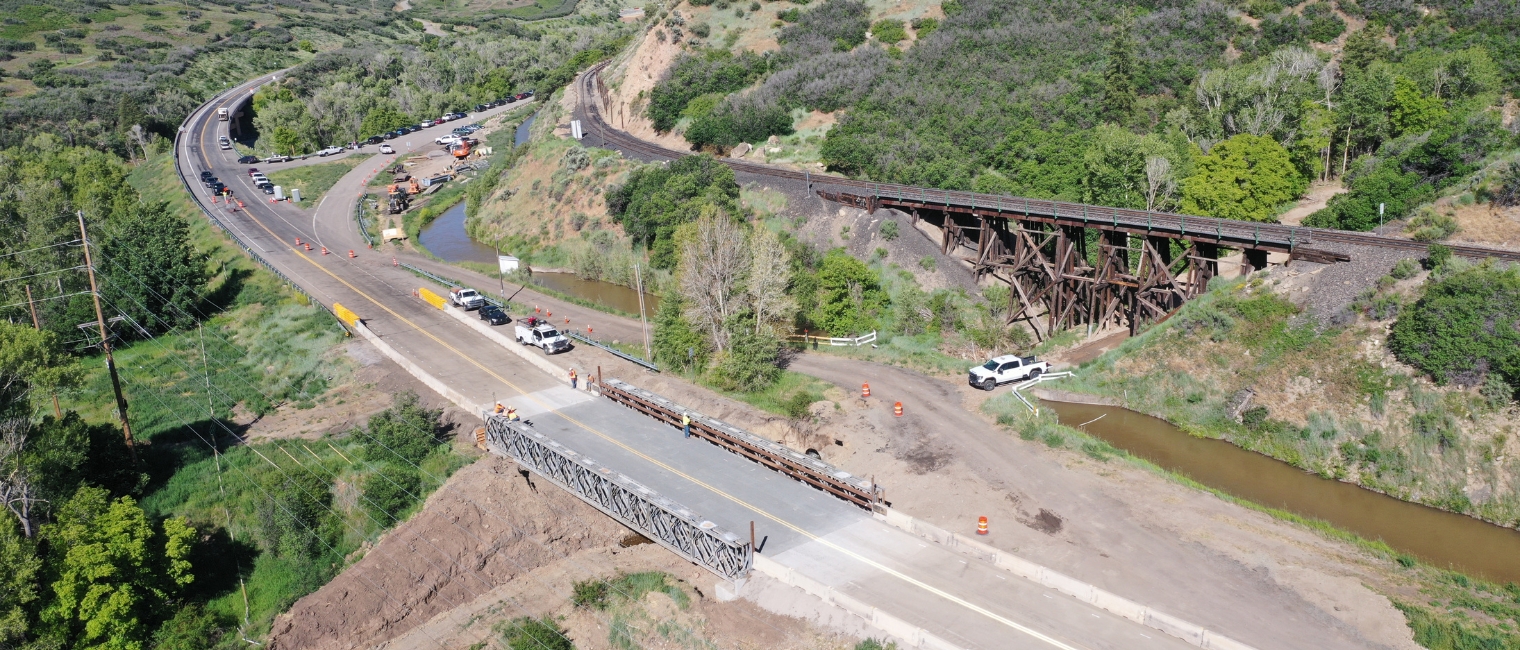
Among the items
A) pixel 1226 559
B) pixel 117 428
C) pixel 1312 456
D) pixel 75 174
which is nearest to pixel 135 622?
pixel 117 428

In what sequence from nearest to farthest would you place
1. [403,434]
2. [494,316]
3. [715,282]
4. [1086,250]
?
[403,434] → [715,282] → [494,316] → [1086,250]

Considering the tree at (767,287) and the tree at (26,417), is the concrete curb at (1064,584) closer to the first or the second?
the tree at (767,287)

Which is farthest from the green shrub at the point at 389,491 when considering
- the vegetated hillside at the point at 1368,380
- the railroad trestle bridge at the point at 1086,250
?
the railroad trestle bridge at the point at 1086,250

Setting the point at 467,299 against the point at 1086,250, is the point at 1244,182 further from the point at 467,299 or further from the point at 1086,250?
the point at 467,299

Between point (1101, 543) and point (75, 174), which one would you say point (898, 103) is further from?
point (75, 174)

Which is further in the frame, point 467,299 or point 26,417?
point 467,299

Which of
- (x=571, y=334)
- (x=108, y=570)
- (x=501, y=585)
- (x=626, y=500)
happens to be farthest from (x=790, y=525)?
(x=571, y=334)
